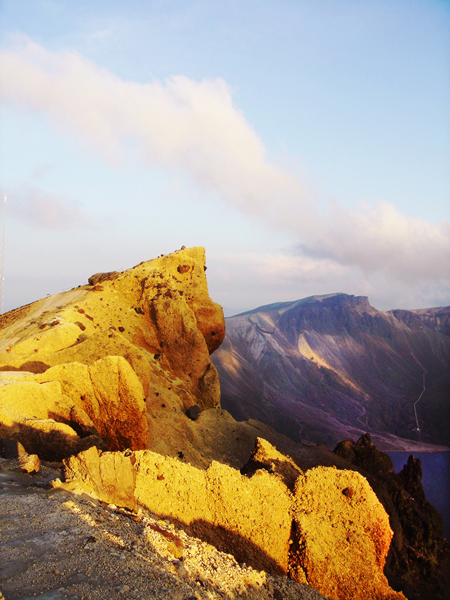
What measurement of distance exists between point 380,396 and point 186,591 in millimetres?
78263

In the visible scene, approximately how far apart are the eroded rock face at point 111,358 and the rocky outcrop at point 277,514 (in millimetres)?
2468

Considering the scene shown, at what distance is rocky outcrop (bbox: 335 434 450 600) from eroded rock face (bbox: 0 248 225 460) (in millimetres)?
10511

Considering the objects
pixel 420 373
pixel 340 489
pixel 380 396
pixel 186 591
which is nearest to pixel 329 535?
→ pixel 340 489

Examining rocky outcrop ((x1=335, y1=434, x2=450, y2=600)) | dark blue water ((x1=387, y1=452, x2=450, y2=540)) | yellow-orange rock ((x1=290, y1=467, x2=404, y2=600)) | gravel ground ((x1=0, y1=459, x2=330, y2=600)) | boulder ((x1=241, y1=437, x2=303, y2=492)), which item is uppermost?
gravel ground ((x1=0, y1=459, x2=330, y2=600))

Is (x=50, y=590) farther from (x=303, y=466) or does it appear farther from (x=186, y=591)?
(x=303, y=466)

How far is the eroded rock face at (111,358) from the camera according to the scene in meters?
11.3

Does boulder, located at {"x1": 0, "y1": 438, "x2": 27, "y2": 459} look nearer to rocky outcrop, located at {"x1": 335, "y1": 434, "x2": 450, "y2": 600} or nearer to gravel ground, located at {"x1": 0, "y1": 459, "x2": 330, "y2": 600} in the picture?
gravel ground, located at {"x1": 0, "y1": 459, "x2": 330, "y2": 600}

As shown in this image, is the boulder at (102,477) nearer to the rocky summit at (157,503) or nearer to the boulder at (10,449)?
the rocky summit at (157,503)

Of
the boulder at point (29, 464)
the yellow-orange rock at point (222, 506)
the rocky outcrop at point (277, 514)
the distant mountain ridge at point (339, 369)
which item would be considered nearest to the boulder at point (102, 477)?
the rocky outcrop at point (277, 514)

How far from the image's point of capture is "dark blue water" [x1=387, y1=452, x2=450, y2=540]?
4458cm

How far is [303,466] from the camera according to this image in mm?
17281

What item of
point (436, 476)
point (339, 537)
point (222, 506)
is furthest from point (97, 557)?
point (436, 476)

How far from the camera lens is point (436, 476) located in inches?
2078

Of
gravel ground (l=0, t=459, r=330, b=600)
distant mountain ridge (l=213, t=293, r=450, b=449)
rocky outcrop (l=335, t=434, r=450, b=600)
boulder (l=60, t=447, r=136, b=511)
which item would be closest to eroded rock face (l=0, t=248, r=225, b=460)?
boulder (l=60, t=447, r=136, b=511)
